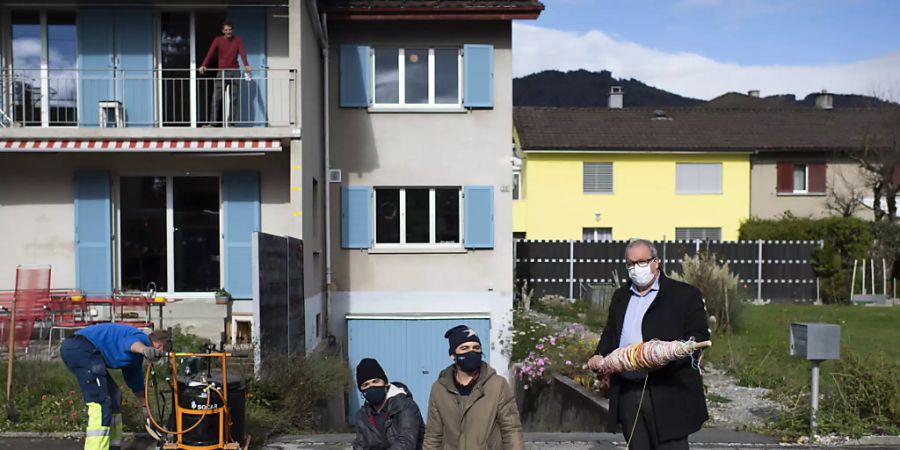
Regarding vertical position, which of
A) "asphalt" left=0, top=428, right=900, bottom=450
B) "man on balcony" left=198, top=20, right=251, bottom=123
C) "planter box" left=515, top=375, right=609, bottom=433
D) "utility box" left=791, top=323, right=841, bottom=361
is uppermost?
"man on balcony" left=198, top=20, right=251, bottom=123

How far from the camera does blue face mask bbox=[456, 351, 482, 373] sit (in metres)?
5.20

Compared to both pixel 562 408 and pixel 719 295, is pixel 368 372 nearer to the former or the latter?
pixel 562 408

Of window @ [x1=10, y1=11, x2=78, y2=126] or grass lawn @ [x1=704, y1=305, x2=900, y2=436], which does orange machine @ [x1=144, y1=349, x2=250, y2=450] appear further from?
window @ [x1=10, y1=11, x2=78, y2=126]

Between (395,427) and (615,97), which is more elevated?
(615,97)

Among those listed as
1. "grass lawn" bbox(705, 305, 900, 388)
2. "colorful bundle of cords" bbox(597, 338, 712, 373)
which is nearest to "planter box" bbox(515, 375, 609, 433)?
"grass lawn" bbox(705, 305, 900, 388)

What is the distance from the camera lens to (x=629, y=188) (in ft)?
111

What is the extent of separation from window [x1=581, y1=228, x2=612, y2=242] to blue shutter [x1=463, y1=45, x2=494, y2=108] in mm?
18247

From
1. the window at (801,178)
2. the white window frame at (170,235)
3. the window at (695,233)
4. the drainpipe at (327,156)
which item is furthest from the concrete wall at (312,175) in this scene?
the window at (801,178)

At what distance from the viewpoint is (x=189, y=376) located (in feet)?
22.9

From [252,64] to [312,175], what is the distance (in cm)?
217

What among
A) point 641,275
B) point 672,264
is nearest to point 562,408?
point 641,275

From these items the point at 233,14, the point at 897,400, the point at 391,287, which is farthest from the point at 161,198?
the point at 897,400

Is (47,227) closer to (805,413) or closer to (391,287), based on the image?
(391,287)

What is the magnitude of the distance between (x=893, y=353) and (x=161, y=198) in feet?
41.4
